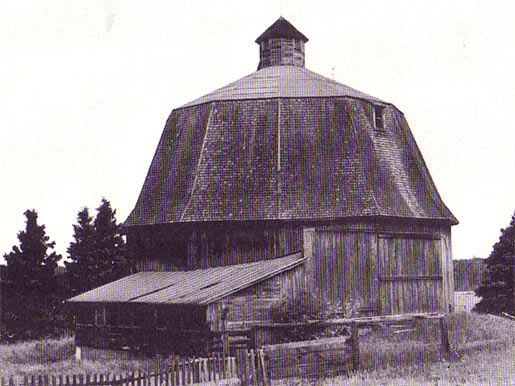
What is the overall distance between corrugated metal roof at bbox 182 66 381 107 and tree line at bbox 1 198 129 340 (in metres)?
10.5

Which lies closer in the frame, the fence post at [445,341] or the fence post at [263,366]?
the fence post at [263,366]

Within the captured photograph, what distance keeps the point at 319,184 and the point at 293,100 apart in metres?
3.24

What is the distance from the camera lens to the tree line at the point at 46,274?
34906 millimetres

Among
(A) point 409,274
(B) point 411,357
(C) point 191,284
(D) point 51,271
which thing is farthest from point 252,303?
(D) point 51,271

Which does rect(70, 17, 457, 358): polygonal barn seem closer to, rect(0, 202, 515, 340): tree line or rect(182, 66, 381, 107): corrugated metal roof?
rect(182, 66, 381, 107): corrugated metal roof

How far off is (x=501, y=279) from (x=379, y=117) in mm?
17224

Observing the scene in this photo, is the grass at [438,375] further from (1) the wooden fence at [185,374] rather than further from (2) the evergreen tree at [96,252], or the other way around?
(2) the evergreen tree at [96,252]

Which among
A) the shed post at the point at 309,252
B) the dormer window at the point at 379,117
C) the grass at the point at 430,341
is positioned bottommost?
the grass at the point at 430,341

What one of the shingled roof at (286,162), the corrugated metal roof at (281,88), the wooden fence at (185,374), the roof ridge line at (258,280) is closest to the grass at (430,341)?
the roof ridge line at (258,280)

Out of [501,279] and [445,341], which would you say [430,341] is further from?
[501,279]

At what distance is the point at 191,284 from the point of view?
24062mm

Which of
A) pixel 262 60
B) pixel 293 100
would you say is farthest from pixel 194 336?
pixel 262 60

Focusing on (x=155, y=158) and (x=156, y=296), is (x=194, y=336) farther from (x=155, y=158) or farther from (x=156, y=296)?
(x=155, y=158)

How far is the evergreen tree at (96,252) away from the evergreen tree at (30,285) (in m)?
1.36
